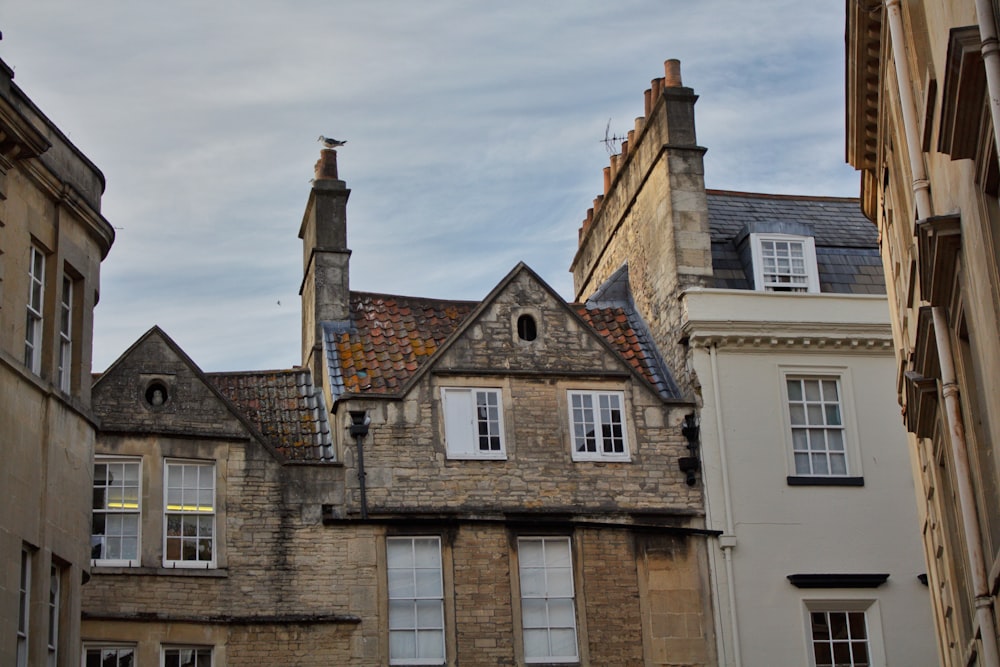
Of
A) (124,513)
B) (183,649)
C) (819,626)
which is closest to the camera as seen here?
(183,649)

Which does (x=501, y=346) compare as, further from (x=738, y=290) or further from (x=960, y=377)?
(x=960, y=377)

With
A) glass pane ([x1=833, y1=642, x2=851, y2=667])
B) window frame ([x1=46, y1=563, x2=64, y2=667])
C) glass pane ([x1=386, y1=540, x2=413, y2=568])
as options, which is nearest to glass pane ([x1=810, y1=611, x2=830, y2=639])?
glass pane ([x1=833, y1=642, x2=851, y2=667])

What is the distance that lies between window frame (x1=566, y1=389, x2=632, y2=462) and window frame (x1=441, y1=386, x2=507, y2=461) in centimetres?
112

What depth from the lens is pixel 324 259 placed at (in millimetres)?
26328

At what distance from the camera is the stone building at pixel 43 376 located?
16766mm

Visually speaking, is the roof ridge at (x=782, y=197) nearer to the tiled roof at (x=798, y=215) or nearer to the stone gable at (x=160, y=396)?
the tiled roof at (x=798, y=215)

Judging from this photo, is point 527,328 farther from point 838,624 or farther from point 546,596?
point 838,624

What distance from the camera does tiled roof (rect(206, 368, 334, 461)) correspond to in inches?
971

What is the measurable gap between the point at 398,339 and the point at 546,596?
16.8 ft

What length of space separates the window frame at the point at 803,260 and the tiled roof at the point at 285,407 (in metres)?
7.72

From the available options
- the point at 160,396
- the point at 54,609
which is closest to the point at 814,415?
the point at 160,396

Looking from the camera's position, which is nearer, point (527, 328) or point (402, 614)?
point (402, 614)

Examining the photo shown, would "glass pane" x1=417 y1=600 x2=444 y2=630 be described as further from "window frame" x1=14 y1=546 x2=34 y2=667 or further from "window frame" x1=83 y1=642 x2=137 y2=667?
"window frame" x1=14 y1=546 x2=34 y2=667

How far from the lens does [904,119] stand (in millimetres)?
15836
